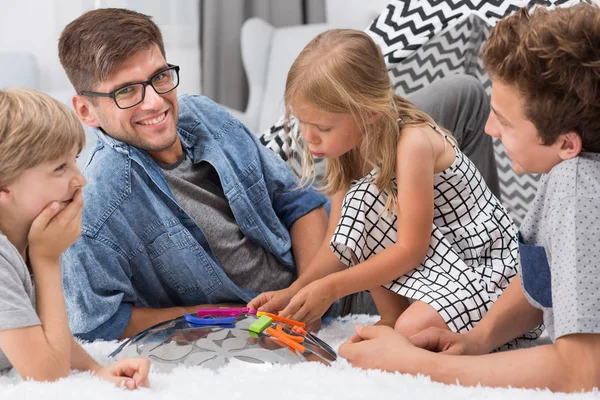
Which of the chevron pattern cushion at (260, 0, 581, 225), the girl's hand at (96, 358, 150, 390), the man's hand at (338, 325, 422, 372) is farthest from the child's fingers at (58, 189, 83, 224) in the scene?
the chevron pattern cushion at (260, 0, 581, 225)

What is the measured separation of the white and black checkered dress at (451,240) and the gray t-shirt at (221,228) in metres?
0.18

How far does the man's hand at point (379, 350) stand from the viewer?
3.48 ft

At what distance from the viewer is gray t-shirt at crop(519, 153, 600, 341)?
913 mm

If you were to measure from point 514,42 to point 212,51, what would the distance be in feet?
7.63

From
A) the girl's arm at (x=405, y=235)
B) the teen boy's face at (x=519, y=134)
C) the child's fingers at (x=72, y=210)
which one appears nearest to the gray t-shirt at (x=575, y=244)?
the teen boy's face at (x=519, y=134)

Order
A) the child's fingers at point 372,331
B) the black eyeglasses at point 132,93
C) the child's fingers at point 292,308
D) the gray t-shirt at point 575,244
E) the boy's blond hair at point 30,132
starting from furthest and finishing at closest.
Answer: the black eyeglasses at point 132,93 < the child's fingers at point 292,308 < the child's fingers at point 372,331 < the boy's blond hair at point 30,132 < the gray t-shirt at point 575,244

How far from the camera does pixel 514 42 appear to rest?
3.30 ft

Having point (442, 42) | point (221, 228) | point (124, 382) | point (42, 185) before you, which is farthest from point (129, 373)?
point (442, 42)

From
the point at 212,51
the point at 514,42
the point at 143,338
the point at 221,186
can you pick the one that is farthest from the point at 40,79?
the point at 514,42

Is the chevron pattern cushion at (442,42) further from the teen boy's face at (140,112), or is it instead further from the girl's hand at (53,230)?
the girl's hand at (53,230)

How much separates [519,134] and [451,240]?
44cm

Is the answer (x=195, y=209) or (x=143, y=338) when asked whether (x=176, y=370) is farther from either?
(x=195, y=209)

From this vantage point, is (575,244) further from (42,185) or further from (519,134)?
(42,185)

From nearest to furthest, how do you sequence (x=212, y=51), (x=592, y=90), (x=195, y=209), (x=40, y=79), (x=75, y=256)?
(x=592, y=90) → (x=75, y=256) → (x=195, y=209) → (x=40, y=79) → (x=212, y=51)
